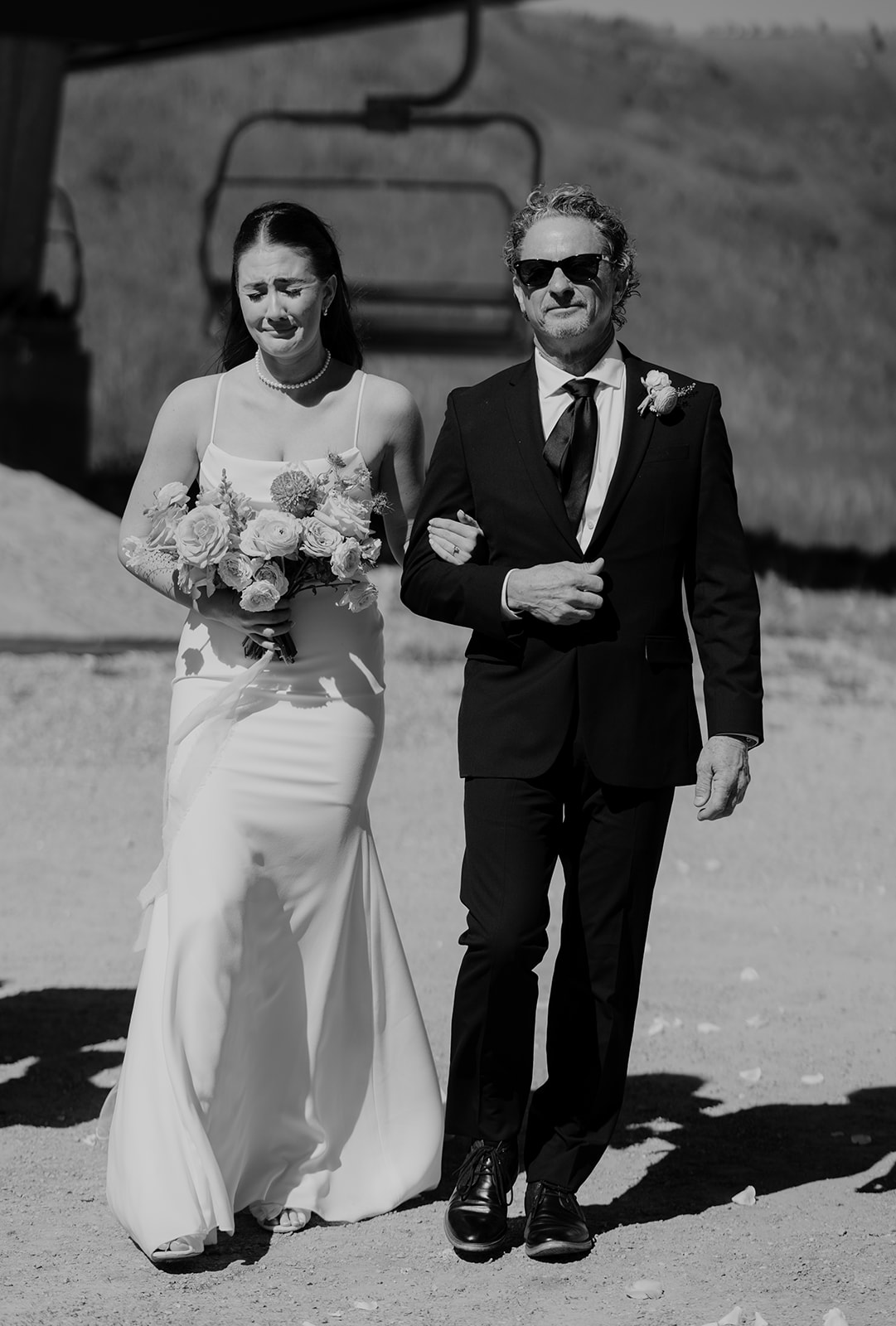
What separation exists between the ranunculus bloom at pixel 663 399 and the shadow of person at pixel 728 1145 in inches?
72.0

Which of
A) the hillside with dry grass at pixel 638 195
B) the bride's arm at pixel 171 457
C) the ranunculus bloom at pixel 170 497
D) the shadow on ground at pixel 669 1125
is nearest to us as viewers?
the ranunculus bloom at pixel 170 497

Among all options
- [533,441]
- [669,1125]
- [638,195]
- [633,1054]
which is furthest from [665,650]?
[638,195]

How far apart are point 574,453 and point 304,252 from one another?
782mm

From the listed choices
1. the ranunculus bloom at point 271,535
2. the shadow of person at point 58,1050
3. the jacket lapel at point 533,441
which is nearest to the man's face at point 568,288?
the jacket lapel at point 533,441

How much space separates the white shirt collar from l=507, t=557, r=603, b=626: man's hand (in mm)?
395

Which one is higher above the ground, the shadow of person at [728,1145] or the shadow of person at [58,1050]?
the shadow of person at [728,1145]

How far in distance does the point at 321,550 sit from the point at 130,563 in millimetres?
460

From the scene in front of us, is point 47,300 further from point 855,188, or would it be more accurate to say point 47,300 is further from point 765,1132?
point 855,188

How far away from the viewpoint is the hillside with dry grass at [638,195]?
41625 mm

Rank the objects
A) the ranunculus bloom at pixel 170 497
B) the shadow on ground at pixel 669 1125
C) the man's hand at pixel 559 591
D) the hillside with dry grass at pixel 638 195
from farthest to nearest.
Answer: the hillside with dry grass at pixel 638 195, the shadow on ground at pixel 669 1125, the ranunculus bloom at pixel 170 497, the man's hand at pixel 559 591

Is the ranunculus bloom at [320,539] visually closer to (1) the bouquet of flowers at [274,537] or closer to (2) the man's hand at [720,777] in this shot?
(1) the bouquet of flowers at [274,537]

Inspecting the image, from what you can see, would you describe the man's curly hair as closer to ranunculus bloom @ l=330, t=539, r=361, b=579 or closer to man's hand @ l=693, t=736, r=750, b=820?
ranunculus bloom @ l=330, t=539, r=361, b=579

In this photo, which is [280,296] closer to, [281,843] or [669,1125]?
[281,843]

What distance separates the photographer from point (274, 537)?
13.2ft
